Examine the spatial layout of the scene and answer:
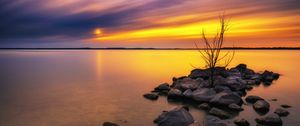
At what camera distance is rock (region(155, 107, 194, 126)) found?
1016 cm

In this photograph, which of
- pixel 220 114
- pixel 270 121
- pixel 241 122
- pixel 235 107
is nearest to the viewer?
pixel 270 121

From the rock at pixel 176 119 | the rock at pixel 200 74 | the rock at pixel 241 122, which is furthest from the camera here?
the rock at pixel 200 74

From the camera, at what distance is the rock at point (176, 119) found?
10.2 meters

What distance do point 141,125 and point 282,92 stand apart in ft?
41.3

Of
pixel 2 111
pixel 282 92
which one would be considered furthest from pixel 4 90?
pixel 282 92

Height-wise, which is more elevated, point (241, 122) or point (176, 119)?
point (176, 119)

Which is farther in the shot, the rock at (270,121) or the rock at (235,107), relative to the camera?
the rock at (235,107)

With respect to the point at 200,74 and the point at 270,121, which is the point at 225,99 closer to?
the point at 270,121

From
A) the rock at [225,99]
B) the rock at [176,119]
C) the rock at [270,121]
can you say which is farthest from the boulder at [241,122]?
the rock at [225,99]

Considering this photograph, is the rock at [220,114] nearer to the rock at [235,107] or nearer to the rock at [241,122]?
the rock at [241,122]

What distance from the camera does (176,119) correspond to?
1027cm

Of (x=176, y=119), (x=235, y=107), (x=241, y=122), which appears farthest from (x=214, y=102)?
(x=176, y=119)

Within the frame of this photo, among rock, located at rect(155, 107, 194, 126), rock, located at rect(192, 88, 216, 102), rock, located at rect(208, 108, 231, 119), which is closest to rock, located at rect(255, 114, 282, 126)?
rock, located at rect(208, 108, 231, 119)

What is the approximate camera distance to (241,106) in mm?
14344
